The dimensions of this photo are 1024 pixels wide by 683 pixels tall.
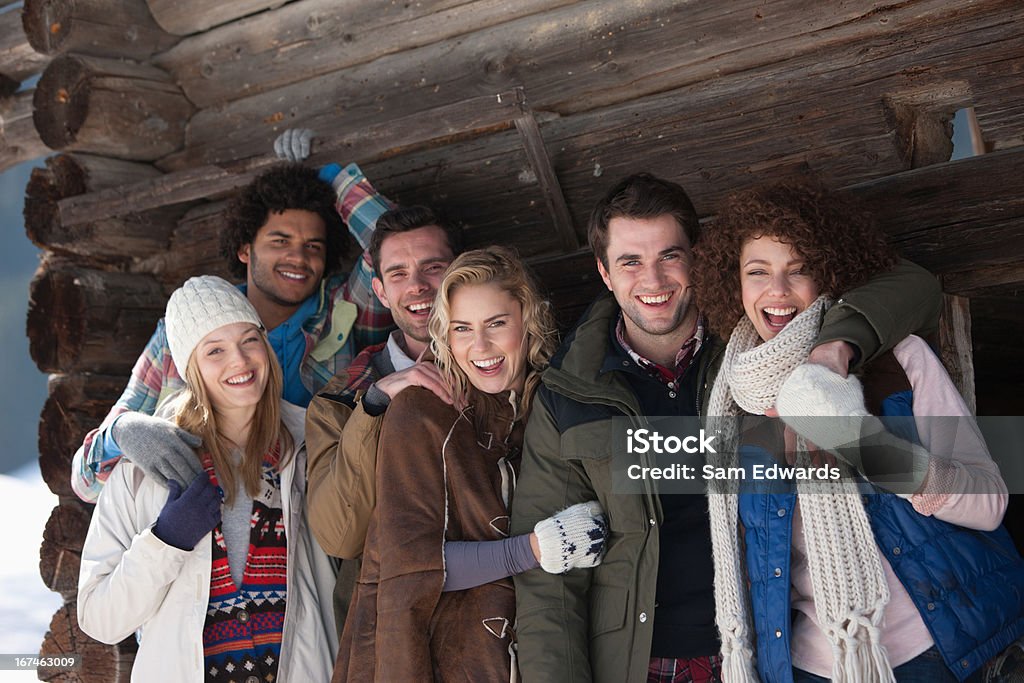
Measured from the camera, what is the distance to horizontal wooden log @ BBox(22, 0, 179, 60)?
4844 millimetres

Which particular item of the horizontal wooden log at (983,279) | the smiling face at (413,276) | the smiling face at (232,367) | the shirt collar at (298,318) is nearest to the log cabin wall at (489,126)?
the horizontal wooden log at (983,279)

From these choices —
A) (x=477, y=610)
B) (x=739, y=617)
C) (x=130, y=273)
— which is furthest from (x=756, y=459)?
(x=130, y=273)

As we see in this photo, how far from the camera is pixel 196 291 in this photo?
3.79m

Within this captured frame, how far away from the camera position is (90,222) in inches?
193

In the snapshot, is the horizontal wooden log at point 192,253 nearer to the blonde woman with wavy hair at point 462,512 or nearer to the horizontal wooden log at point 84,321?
the horizontal wooden log at point 84,321

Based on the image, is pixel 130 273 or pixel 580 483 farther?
pixel 130 273

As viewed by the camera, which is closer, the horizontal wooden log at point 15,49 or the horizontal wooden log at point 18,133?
the horizontal wooden log at point 15,49

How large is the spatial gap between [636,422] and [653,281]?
0.45 m

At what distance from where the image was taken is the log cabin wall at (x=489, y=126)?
357cm

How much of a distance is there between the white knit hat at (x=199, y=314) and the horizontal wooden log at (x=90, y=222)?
57.7 inches

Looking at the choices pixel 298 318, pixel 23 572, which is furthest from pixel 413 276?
pixel 23 572

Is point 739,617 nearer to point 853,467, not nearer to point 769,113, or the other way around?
point 853,467

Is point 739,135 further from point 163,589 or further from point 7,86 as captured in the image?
point 7,86

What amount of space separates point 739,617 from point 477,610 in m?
0.80
